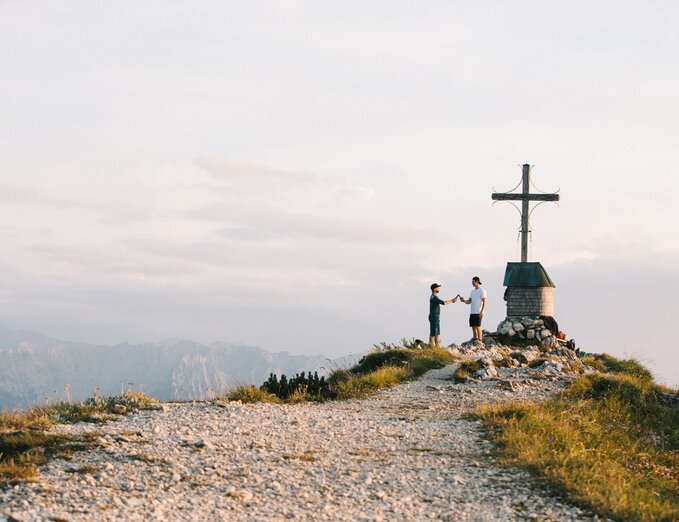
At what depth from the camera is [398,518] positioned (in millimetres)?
10664

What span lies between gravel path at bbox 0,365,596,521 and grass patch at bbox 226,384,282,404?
300 cm

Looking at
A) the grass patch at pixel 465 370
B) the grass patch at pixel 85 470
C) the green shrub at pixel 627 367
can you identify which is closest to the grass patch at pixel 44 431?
the grass patch at pixel 85 470

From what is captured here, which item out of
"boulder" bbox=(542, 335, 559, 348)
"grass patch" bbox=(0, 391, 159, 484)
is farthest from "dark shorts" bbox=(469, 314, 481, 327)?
"grass patch" bbox=(0, 391, 159, 484)

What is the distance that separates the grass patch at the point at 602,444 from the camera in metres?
11.7

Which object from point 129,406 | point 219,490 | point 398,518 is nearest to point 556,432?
point 398,518

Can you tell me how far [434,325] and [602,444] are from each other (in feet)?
58.7

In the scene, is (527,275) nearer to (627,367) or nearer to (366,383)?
(627,367)

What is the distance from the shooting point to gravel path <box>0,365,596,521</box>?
427 inches

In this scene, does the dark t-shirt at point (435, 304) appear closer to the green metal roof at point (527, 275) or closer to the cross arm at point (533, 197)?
the green metal roof at point (527, 275)

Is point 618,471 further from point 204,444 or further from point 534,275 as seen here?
point 534,275

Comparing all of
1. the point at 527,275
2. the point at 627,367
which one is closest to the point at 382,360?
the point at 627,367

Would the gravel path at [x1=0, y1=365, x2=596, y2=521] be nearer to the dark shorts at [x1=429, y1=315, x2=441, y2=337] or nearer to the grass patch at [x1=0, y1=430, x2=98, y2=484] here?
the grass patch at [x1=0, y1=430, x2=98, y2=484]

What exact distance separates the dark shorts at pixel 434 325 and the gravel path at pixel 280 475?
15.9 meters

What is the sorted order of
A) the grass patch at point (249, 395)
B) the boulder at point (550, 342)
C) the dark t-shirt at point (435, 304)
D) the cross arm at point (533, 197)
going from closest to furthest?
the grass patch at point (249, 395)
the dark t-shirt at point (435, 304)
the boulder at point (550, 342)
the cross arm at point (533, 197)
